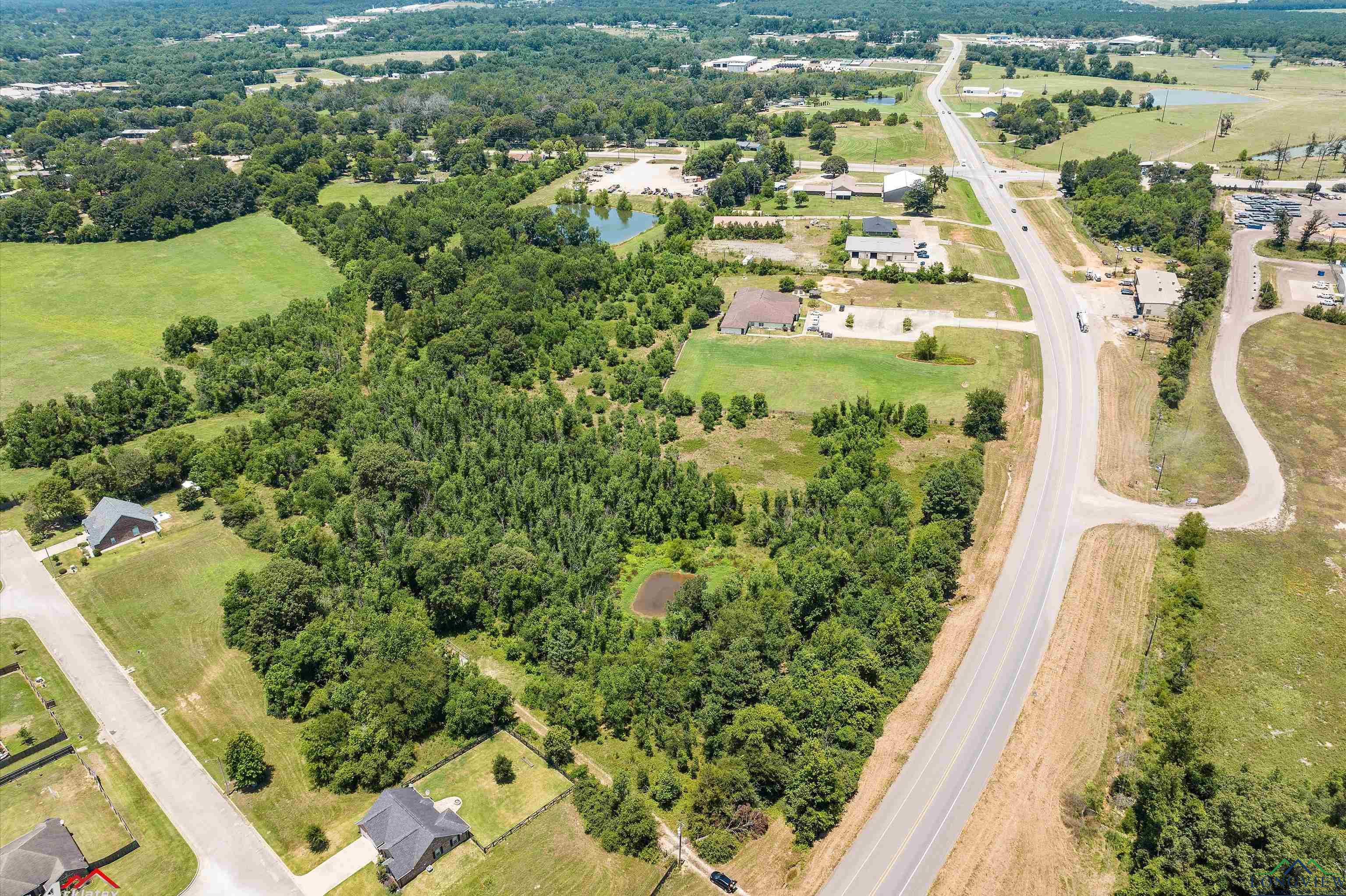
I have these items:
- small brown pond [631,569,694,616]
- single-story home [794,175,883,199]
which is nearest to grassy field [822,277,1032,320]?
single-story home [794,175,883,199]

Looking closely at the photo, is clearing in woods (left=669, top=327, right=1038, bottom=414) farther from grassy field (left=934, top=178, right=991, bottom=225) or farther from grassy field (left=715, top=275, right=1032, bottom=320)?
grassy field (left=934, top=178, right=991, bottom=225)

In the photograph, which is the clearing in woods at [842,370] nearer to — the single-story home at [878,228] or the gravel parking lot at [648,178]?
the single-story home at [878,228]

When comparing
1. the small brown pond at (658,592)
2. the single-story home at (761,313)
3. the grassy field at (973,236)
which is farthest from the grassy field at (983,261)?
the small brown pond at (658,592)

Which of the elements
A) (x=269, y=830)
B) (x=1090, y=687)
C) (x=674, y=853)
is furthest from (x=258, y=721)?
(x=1090, y=687)

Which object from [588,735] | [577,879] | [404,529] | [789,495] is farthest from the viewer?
[789,495]

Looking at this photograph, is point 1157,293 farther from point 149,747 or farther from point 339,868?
point 149,747

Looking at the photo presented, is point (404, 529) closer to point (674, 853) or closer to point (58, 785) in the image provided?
point (58, 785)
